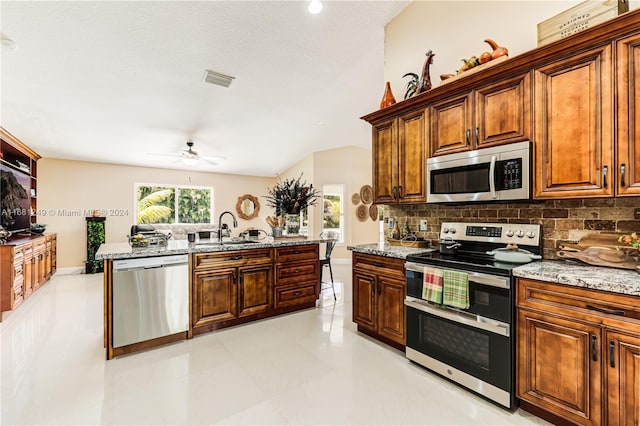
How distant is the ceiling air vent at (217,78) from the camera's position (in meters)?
3.56

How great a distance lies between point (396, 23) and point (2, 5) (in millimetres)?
3686

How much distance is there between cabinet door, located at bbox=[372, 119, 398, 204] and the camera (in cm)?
302

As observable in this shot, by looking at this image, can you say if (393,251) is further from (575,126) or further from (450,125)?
(575,126)

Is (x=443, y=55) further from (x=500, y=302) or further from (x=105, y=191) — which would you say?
(x=105, y=191)

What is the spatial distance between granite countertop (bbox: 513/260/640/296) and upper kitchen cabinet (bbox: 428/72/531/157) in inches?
36.3

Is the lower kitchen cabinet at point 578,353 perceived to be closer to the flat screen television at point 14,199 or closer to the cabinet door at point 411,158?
the cabinet door at point 411,158

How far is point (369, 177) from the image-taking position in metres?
7.39

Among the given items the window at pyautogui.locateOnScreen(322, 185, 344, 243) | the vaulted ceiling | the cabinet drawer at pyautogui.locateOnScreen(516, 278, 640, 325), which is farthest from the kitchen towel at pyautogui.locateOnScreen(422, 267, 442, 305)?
the window at pyautogui.locateOnScreen(322, 185, 344, 243)

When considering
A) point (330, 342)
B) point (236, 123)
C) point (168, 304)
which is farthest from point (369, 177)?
point (168, 304)

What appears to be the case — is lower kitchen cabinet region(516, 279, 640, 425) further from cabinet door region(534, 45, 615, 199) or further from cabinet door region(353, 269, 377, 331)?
cabinet door region(353, 269, 377, 331)

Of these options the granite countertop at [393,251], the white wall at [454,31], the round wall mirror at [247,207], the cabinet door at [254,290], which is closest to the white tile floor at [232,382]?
the cabinet door at [254,290]

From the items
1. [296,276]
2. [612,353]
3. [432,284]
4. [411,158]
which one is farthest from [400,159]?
[612,353]

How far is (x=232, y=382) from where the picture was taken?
220 centimetres

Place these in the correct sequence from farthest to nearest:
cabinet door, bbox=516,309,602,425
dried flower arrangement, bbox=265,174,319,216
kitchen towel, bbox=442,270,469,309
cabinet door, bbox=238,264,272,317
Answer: dried flower arrangement, bbox=265,174,319,216, cabinet door, bbox=238,264,272,317, kitchen towel, bbox=442,270,469,309, cabinet door, bbox=516,309,602,425
